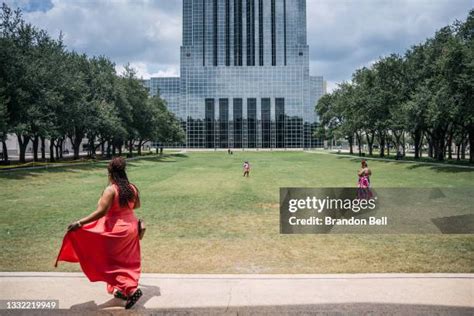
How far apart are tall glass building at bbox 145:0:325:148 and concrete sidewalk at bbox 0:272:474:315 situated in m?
127

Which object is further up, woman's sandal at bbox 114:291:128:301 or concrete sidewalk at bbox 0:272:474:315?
woman's sandal at bbox 114:291:128:301

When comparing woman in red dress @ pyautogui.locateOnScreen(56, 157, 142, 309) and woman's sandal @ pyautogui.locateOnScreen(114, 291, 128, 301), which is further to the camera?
woman's sandal @ pyautogui.locateOnScreen(114, 291, 128, 301)

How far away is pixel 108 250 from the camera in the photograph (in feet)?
17.3

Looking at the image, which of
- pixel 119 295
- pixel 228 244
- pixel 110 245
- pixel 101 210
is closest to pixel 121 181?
pixel 101 210

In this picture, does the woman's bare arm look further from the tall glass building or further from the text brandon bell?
the tall glass building

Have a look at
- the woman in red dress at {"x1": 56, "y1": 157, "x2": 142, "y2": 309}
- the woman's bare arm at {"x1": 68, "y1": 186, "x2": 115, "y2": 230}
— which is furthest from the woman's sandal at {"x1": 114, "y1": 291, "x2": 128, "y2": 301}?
the woman's bare arm at {"x1": 68, "y1": 186, "x2": 115, "y2": 230}

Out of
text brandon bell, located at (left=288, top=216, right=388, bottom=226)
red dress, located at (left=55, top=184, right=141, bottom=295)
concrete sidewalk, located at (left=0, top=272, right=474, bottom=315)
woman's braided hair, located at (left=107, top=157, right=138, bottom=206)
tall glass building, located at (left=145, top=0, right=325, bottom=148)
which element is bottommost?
text brandon bell, located at (left=288, top=216, right=388, bottom=226)

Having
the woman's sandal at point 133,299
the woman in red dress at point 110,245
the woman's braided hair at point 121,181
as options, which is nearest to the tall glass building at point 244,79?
the woman's braided hair at point 121,181

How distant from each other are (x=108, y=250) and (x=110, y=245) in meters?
0.08

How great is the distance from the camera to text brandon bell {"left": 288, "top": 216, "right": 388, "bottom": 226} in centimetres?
1164

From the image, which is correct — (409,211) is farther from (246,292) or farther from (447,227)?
(246,292)

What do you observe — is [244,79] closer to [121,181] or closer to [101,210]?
[121,181]

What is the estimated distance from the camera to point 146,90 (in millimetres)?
68500

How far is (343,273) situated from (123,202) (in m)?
3.88
